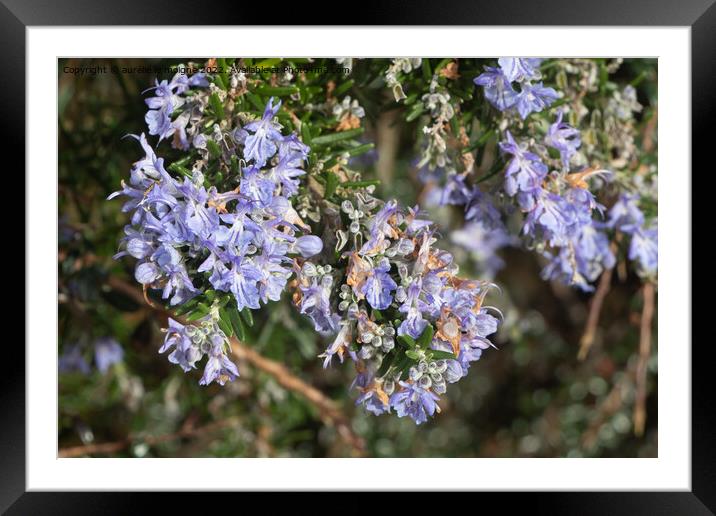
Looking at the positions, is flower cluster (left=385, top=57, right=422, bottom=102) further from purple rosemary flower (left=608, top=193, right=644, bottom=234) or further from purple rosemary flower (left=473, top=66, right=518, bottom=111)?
purple rosemary flower (left=608, top=193, right=644, bottom=234)

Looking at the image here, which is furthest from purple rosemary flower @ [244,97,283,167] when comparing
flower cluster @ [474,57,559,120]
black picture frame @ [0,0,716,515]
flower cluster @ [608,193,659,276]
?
flower cluster @ [608,193,659,276]

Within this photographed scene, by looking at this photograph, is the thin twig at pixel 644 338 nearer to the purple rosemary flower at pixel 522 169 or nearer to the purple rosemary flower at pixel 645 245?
the purple rosemary flower at pixel 645 245

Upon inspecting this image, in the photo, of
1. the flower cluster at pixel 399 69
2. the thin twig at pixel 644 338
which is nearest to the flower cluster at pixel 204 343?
the flower cluster at pixel 399 69

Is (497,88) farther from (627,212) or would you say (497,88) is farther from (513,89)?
(627,212)

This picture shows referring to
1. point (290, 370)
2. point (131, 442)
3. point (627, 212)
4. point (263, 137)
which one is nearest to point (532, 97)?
point (627, 212)
